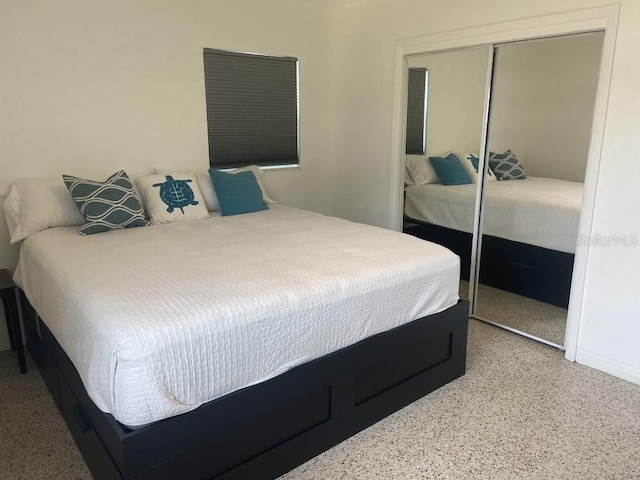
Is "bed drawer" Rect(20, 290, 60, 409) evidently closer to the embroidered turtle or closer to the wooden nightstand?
the wooden nightstand

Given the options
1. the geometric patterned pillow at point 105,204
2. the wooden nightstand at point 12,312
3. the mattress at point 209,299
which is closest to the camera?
the mattress at point 209,299

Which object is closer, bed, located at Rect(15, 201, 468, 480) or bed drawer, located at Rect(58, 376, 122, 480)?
bed, located at Rect(15, 201, 468, 480)

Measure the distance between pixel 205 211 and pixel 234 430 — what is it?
172 centimetres

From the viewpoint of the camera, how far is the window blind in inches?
137

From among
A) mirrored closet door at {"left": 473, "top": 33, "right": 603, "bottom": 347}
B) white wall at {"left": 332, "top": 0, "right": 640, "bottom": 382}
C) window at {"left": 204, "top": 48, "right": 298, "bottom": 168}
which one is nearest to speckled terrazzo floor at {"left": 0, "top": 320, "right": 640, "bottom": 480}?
white wall at {"left": 332, "top": 0, "right": 640, "bottom": 382}

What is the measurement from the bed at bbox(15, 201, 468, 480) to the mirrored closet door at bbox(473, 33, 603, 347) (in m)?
0.90

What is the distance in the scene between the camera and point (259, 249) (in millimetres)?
2334

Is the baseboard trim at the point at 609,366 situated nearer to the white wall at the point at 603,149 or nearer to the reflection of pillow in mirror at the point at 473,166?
the white wall at the point at 603,149

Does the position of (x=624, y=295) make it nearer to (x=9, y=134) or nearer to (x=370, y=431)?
(x=370, y=431)

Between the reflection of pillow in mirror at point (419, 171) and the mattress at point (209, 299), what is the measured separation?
3.52ft

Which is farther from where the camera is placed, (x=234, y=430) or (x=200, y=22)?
(x=200, y=22)

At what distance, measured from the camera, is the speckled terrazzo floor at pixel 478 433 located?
1.88 meters

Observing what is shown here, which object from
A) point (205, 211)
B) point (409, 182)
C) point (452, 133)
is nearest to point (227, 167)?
point (205, 211)

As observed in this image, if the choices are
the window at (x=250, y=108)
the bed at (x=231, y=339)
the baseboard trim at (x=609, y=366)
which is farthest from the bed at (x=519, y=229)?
the window at (x=250, y=108)
